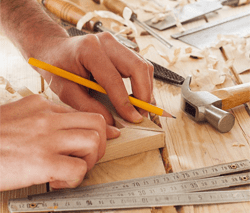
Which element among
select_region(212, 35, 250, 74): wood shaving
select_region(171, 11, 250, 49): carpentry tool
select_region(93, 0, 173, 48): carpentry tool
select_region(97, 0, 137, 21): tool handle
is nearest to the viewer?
select_region(212, 35, 250, 74): wood shaving

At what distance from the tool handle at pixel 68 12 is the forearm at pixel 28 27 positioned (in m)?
0.31

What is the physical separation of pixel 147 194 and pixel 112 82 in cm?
42

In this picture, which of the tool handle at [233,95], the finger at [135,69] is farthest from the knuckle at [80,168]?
the tool handle at [233,95]

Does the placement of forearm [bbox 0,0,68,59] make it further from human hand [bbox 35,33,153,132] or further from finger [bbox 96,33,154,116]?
finger [bbox 96,33,154,116]

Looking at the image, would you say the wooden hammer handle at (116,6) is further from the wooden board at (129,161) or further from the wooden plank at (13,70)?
the wooden board at (129,161)

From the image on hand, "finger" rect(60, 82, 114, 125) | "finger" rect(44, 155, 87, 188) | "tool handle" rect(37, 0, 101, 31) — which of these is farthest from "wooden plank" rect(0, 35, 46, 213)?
"finger" rect(44, 155, 87, 188)

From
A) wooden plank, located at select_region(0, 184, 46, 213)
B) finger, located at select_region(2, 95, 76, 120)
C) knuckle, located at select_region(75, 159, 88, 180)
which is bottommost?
wooden plank, located at select_region(0, 184, 46, 213)

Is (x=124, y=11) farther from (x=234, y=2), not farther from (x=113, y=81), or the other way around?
(x=113, y=81)

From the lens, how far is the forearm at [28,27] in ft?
4.61

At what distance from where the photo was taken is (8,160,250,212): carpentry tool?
2.88 feet

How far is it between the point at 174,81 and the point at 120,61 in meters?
0.40

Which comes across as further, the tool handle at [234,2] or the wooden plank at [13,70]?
the tool handle at [234,2]

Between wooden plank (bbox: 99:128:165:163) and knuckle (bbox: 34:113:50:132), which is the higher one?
knuckle (bbox: 34:113:50:132)

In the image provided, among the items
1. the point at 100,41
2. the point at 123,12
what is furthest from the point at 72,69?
the point at 123,12
